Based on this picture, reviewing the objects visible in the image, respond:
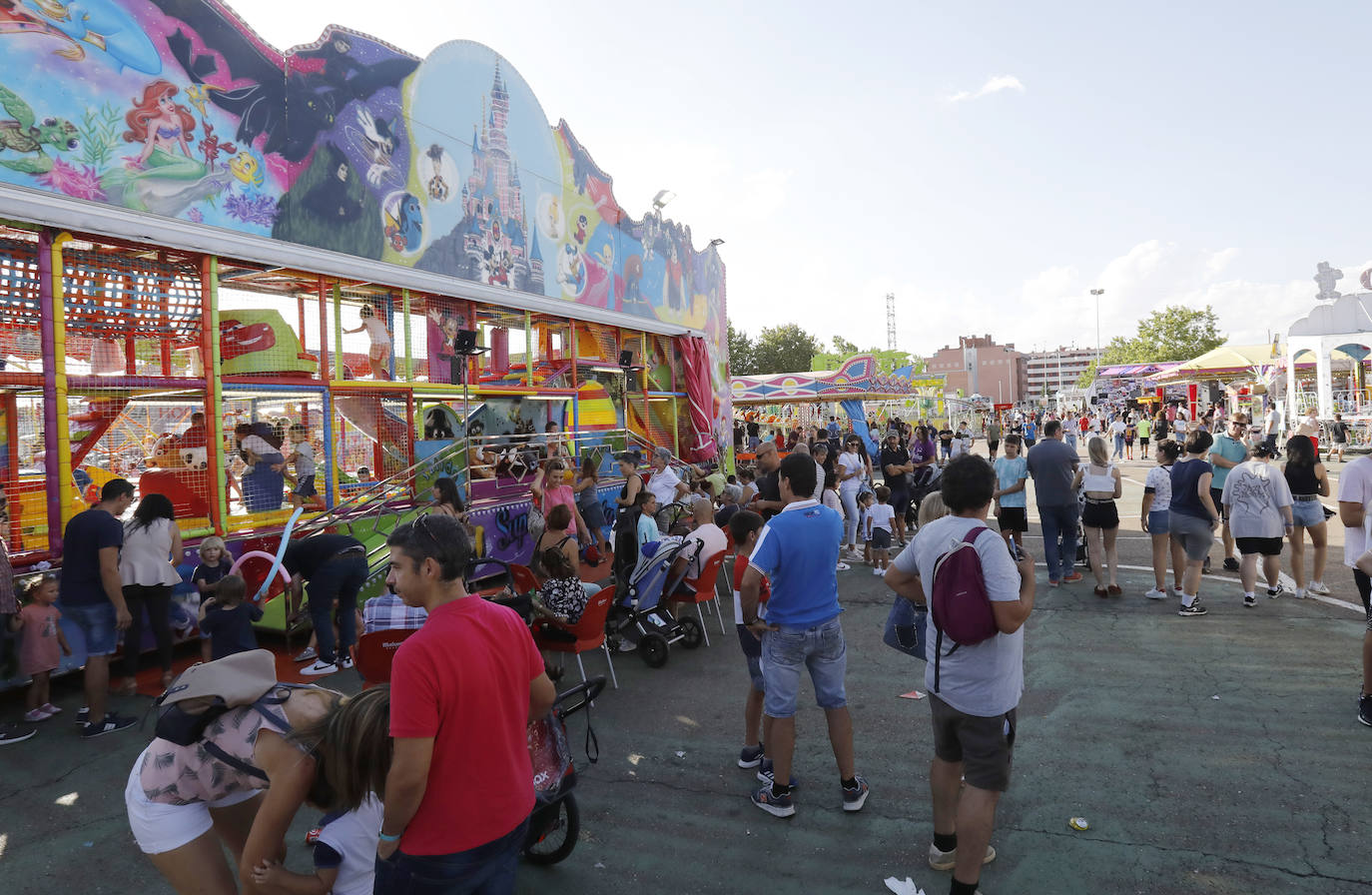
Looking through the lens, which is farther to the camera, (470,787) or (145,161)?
(145,161)

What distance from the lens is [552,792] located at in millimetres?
3125

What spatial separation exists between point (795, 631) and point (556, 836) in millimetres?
1492

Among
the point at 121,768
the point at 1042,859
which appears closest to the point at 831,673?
the point at 1042,859

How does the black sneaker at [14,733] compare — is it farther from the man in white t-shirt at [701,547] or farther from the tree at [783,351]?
the tree at [783,351]

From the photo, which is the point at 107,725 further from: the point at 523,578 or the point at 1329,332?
the point at 1329,332

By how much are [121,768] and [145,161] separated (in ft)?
17.0

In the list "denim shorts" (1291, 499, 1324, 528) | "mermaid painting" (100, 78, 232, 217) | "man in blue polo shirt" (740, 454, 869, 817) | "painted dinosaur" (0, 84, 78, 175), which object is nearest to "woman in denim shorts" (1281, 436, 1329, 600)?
"denim shorts" (1291, 499, 1324, 528)

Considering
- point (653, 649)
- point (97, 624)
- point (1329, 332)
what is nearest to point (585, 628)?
point (653, 649)

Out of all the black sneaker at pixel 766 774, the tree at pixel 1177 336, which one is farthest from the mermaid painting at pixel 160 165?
the tree at pixel 1177 336

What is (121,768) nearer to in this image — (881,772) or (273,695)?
(273,695)

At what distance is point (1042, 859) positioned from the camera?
3336 mm

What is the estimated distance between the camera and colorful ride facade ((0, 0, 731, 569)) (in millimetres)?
6141

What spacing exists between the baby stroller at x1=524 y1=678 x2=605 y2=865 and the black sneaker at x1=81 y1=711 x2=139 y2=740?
11.7 feet

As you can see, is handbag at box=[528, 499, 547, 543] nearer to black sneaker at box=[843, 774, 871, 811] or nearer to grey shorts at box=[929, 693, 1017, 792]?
black sneaker at box=[843, 774, 871, 811]
